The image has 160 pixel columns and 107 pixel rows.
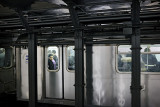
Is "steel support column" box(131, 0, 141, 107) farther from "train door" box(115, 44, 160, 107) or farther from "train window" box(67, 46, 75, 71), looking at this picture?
"train window" box(67, 46, 75, 71)

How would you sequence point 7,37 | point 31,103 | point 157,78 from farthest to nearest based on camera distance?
point 7,37 < point 157,78 < point 31,103

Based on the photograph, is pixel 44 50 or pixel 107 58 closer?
pixel 107 58

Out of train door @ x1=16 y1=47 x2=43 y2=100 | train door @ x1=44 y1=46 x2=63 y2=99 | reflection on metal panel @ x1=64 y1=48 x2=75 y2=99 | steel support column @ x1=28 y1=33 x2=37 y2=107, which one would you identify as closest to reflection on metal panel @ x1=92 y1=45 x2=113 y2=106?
reflection on metal panel @ x1=64 y1=48 x2=75 y2=99

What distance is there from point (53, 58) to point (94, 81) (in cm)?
164

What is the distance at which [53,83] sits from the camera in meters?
6.16

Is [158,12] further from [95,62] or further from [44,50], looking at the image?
[44,50]

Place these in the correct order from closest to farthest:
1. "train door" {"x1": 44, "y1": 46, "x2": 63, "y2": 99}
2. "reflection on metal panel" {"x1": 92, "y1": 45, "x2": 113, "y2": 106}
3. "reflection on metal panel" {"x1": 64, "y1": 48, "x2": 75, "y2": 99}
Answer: "reflection on metal panel" {"x1": 92, "y1": 45, "x2": 113, "y2": 106} → "reflection on metal panel" {"x1": 64, "y1": 48, "x2": 75, "y2": 99} → "train door" {"x1": 44, "y1": 46, "x2": 63, "y2": 99}

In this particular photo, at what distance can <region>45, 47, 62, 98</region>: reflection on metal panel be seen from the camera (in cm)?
607

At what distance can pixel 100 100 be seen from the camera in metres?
5.39

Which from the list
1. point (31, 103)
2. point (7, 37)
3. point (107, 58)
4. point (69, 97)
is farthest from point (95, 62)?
point (7, 37)

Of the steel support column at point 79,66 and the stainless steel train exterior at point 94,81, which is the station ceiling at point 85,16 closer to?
the steel support column at point 79,66

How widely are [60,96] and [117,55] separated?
7.62ft

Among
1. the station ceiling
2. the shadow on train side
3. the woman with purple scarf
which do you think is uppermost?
the station ceiling

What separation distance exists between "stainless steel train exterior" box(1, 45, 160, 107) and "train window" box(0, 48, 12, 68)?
121 cm
